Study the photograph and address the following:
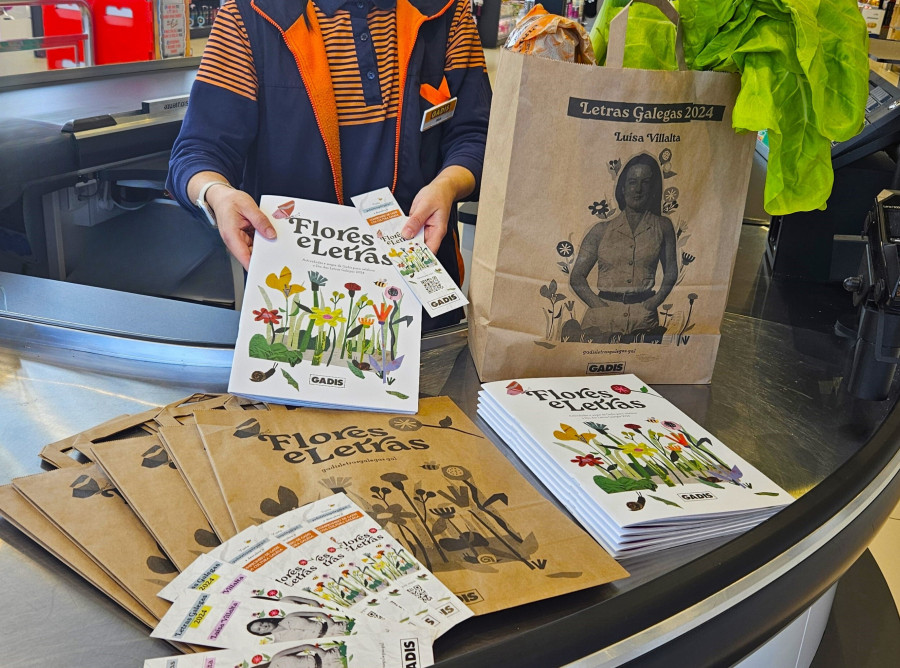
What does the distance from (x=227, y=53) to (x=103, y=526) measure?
34.8 inches

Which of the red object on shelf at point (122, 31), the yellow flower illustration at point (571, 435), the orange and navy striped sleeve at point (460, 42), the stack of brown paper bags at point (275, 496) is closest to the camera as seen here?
the stack of brown paper bags at point (275, 496)

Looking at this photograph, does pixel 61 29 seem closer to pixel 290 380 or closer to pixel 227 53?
pixel 227 53

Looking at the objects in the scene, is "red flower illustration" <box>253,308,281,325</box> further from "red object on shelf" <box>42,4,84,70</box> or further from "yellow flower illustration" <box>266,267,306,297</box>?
"red object on shelf" <box>42,4,84,70</box>

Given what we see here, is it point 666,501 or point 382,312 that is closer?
point 666,501

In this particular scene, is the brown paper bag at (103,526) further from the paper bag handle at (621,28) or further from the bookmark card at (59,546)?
the paper bag handle at (621,28)

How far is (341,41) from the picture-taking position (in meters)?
1.41

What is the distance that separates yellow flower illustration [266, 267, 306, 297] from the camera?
105cm

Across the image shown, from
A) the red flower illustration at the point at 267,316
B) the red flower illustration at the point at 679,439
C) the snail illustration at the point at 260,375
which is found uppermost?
the red flower illustration at the point at 267,316

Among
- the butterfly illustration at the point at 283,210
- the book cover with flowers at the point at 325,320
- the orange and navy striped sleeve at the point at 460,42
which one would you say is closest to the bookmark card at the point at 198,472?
the book cover with flowers at the point at 325,320

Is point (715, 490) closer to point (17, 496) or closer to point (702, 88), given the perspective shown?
point (702, 88)

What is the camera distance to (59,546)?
713 mm

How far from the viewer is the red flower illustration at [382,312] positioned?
3.51 ft

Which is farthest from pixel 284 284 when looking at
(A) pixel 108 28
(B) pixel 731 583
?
A: (A) pixel 108 28

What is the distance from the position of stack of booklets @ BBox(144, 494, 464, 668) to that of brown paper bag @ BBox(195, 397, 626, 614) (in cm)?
3
